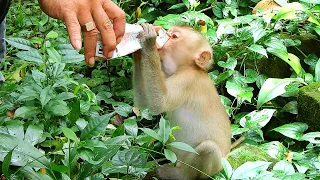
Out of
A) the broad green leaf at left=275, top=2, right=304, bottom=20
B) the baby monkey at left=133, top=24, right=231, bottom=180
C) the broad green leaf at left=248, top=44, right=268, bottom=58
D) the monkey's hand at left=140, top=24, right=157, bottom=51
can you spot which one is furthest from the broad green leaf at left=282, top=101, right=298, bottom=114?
the monkey's hand at left=140, top=24, right=157, bottom=51

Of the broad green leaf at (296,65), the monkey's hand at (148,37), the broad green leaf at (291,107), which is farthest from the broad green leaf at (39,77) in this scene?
the broad green leaf at (296,65)

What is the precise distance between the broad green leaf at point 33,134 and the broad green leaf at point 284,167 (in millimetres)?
1452

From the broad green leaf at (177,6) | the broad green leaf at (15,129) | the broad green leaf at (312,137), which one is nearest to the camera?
the broad green leaf at (15,129)

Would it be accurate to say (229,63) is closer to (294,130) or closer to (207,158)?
(294,130)

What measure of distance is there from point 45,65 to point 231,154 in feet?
4.45

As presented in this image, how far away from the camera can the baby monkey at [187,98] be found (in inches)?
155

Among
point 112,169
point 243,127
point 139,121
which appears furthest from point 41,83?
point 243,127

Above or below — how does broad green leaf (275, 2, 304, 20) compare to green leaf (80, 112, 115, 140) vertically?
below

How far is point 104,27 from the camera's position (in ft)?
10.4

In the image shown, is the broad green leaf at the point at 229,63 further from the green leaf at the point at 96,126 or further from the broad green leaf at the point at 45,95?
the green leaf at the point at 96,126

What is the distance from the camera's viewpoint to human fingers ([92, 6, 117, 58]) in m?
3.17

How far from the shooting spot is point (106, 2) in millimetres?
3279

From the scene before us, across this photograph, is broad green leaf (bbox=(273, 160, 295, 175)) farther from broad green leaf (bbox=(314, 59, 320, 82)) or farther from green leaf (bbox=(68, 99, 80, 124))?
broad green leaf (bbox=(314, 59, 320, 82))

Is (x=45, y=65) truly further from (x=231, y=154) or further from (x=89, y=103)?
(x=231, y=154)
